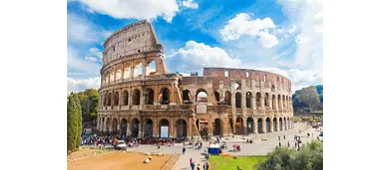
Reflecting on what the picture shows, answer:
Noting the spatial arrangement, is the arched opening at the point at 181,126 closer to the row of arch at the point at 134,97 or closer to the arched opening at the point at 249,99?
the row of arch at the point at 134,97

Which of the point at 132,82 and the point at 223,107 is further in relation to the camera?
the point at 132,82

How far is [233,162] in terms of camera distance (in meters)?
6.41

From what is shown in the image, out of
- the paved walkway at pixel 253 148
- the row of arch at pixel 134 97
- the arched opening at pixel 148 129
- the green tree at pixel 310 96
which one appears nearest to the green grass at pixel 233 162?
the paved walkway at pixel 253 148

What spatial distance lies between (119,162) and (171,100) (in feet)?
21.2

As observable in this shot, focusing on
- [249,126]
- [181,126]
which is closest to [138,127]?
[181,126]

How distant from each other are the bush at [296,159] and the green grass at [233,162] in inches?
24.5

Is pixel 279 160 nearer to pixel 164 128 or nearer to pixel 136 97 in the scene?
pixel 164 128

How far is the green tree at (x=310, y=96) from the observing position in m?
5.60

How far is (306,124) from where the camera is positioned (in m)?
7.28

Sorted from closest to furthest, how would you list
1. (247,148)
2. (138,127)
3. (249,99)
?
(247,148) < (138,127) < (249,99)

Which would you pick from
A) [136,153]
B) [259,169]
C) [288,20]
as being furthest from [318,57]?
[136,153]

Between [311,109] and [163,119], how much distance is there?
892 cm

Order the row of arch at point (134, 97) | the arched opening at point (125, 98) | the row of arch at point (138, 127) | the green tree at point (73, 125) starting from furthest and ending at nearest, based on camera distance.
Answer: the arched opening at point (125, 98) < the row of arch at point (134, 97) < the row of arch at point (138, 127) < the green tree at point (73, 125)
